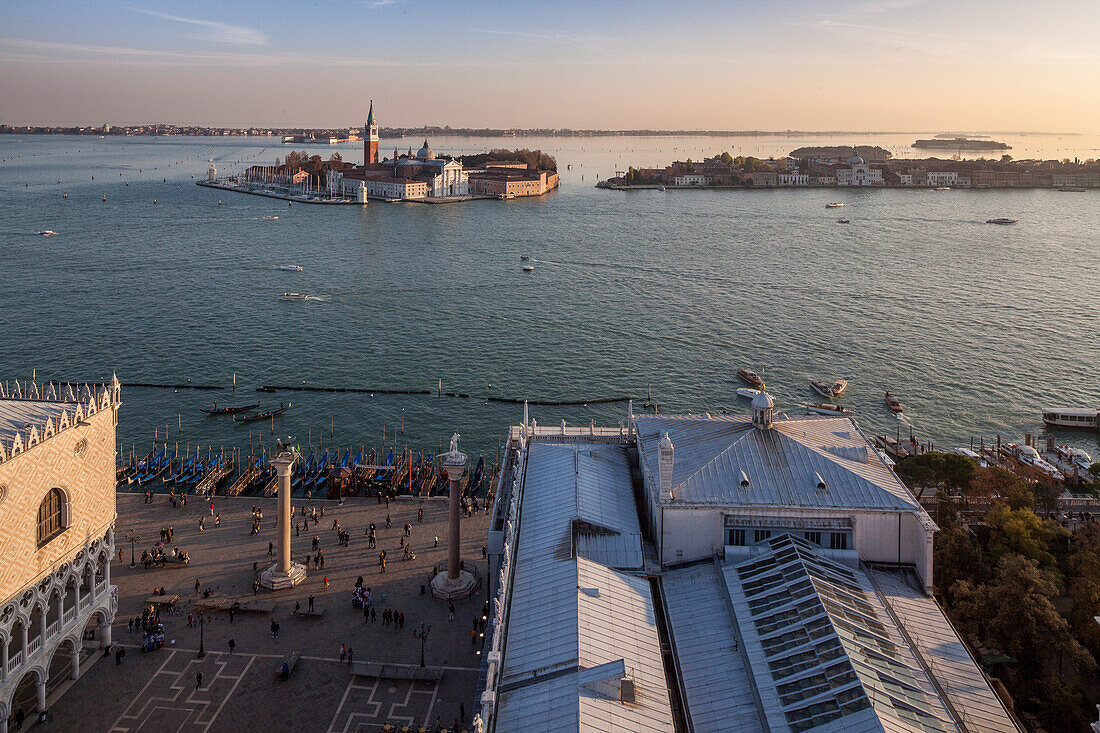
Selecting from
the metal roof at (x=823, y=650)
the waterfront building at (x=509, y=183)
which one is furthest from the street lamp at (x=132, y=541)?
the waterfront building at (x=509, y=183)

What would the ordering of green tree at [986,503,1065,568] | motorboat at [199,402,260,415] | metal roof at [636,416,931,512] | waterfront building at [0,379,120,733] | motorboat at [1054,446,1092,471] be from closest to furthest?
waterfront building at [0,379,120,733] < metal roof at [636,416,931,512] < green tree at [986,503,1065,568] < motorboat at [1054,446,1092,471] < motorboat at [199,402,260,415]

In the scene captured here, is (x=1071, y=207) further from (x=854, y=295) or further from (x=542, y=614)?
(x=542, y=614)

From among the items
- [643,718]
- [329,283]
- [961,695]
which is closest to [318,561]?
[643,718]

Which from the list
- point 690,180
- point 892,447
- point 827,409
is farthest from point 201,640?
point 690,180

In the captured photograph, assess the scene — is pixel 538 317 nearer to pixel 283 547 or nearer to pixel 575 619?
pixel 283 547

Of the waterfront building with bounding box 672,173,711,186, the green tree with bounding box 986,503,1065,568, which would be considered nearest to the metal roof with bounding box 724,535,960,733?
the green tree with bounding box 986,503,1065,568

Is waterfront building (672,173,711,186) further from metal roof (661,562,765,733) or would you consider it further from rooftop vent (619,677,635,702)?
rooftop vent (619,677,635,702)
